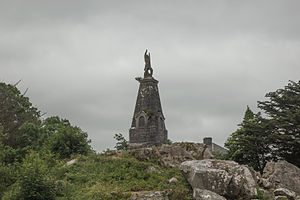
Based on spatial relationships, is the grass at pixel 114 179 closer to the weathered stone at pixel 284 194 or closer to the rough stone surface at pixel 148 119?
the rough stone surface at pixel 148 119

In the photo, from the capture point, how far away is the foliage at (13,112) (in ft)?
96.0

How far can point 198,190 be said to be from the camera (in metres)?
16.3

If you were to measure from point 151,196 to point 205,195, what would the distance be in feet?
8.37

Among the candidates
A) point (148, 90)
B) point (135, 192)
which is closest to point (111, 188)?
point (135, 192)

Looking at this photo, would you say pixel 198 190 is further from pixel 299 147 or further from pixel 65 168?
pixel 299 147

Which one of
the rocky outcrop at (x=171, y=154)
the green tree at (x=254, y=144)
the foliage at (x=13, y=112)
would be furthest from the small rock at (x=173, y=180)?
the foliage at (x=13, y=112)

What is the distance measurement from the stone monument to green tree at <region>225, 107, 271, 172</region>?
679cm

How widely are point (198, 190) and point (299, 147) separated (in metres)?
13.9

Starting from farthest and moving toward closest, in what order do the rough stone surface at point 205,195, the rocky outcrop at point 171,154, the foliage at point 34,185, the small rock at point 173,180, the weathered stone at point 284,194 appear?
the rocky outcrop at point 171,154, the weathered stone at point 284,194, the small rock at point 173,180, the foliage at point 34,185, the rough stone surface at point 205,195

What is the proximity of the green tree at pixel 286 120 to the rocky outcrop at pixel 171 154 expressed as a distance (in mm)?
6906

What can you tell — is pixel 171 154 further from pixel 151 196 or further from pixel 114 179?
pixel 151 196

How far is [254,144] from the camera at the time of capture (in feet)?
94.3

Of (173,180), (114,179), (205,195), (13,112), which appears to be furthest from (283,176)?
(13,112)

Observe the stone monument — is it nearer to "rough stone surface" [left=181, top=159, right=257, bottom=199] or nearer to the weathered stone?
"rough stone surface" [left=181, top=159, right=257, bottom=199]
